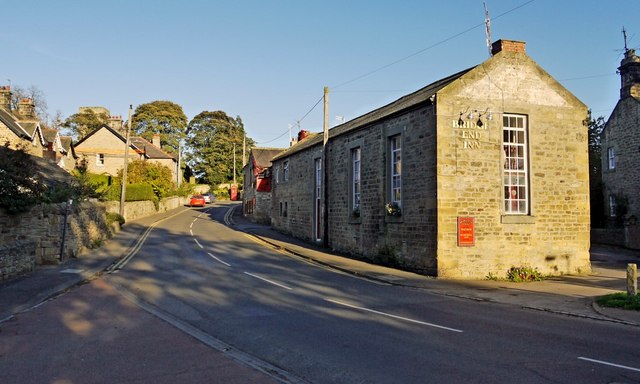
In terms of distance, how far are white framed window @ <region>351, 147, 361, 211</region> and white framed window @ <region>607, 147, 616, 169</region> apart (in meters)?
21.1

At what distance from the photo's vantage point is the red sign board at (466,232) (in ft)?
53.9

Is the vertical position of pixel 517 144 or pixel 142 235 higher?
pixel 517 144

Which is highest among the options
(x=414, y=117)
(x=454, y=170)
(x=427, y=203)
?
(x=414, y=117)

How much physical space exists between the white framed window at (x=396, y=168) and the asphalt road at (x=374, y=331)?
4.59 meters

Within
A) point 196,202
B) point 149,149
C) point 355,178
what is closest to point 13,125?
point 196,202

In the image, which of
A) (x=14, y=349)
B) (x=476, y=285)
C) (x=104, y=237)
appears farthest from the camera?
(x=104, y=237)

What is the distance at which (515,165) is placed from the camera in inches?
694

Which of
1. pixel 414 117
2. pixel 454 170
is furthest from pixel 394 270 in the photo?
pixel 414 117

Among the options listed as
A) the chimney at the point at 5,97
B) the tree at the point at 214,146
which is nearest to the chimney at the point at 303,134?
the chimney at the point at 5,97

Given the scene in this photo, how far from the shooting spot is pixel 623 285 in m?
15.2

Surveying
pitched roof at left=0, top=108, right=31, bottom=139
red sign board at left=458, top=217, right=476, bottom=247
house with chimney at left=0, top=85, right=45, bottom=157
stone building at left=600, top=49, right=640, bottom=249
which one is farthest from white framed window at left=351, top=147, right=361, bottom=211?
pitched roof at left=0, top=108, right=31, bottom=139

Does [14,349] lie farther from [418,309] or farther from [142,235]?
[142,235]

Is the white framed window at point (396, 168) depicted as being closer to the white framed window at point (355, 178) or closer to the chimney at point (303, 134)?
the white framed window at point (355, 178)

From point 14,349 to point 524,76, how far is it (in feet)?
57.5
